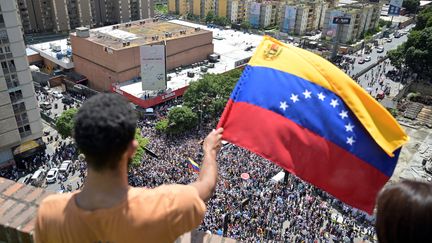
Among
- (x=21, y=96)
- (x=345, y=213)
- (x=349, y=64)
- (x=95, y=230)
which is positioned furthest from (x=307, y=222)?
(x=349, y=64)

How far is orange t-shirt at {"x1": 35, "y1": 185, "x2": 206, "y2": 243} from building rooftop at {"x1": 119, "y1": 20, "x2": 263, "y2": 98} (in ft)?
122

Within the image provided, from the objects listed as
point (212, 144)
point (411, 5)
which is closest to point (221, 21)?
point (411, 5)

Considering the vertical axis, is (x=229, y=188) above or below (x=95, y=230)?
below

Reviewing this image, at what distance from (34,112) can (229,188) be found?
16.6 meters

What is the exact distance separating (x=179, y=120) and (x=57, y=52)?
29.1 meters

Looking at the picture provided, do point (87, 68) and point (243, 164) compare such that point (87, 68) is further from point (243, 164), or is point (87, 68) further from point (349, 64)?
point (349, 64)

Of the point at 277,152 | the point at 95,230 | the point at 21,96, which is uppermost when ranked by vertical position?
the point at 95,230

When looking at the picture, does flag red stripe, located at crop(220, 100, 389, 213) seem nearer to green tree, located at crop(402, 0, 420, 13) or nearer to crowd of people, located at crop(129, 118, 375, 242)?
crowd of people, located at crop(129, 118, 375, 242)

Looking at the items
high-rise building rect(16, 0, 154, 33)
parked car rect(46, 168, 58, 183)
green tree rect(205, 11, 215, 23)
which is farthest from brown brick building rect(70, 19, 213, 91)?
green tree rect(205, 11, 215, 23)

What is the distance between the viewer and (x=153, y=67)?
3847 cm

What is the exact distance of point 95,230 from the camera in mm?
2768

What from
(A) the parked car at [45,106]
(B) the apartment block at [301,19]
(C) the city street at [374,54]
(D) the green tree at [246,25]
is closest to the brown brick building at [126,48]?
(A) the parked car at [45,106]

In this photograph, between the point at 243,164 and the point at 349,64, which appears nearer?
the point at 243,164

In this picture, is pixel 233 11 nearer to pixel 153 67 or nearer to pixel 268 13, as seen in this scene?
pixel 268 13
